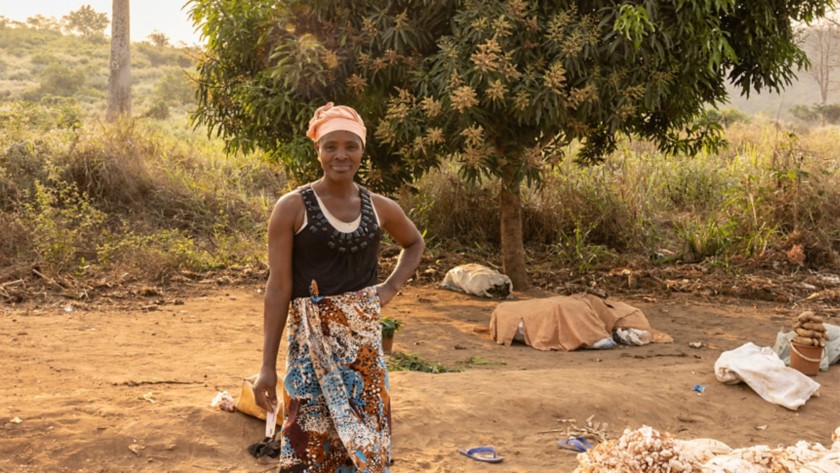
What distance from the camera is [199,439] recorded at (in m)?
4.21

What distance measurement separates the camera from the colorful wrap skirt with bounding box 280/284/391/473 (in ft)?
8.50

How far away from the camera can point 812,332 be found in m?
5.79

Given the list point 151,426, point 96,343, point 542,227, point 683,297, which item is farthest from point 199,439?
point 542,227

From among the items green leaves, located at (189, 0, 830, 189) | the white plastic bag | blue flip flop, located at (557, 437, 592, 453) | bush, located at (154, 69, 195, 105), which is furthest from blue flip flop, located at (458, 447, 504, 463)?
bush, located at (154, 69, 195, 105)

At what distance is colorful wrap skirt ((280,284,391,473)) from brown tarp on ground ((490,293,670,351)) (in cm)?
440

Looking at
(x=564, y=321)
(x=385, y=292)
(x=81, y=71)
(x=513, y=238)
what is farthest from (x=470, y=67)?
(x=81, y=71)

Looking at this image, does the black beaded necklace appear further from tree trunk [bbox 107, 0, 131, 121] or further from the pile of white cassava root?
tree trunk [bbox 107, 0, 131, 121]

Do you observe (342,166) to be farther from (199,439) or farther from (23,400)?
(23,400)

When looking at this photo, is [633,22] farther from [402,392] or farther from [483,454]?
[483,454]

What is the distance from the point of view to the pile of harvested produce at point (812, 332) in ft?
19.0

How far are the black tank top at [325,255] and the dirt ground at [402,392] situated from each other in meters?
1.78

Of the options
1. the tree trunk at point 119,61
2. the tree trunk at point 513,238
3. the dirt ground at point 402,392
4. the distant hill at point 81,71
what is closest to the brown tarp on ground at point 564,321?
the dirt ground at point 402,392

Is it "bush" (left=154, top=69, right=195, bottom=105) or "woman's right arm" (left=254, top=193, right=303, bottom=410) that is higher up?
"bush" (left=154, top=69, right=195, bottom=105)

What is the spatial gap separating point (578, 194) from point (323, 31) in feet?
14.9
